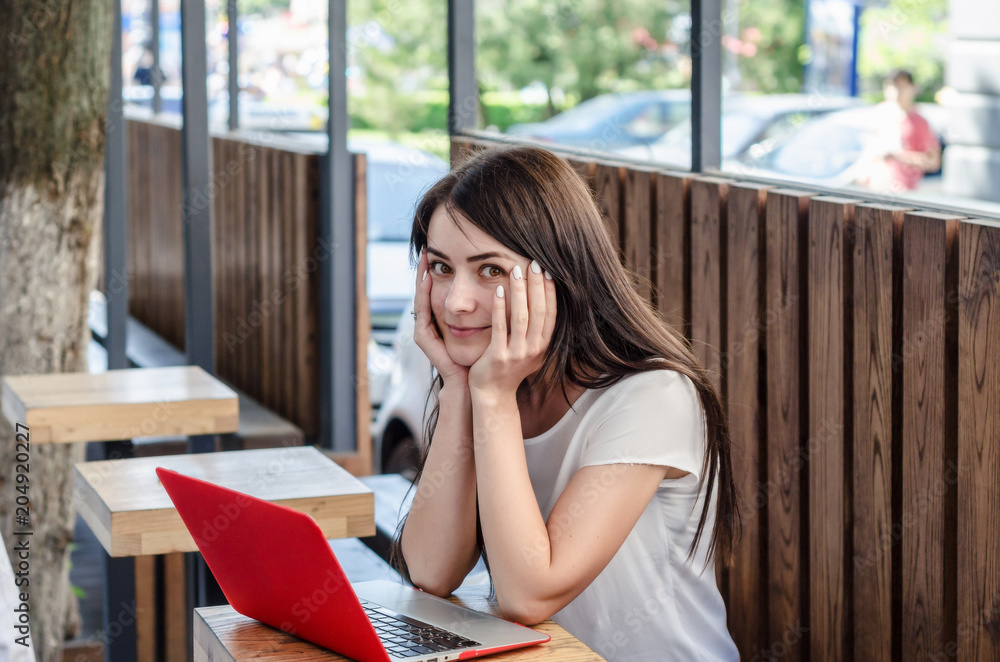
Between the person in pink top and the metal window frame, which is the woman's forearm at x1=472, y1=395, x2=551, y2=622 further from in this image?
the person in pink top

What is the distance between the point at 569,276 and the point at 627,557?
0.45 meters

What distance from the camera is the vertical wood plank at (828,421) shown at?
226cm

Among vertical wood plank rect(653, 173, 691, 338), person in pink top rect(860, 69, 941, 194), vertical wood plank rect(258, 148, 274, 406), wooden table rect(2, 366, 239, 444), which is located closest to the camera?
vertical wood plank rect(653, 173, 691, 338)

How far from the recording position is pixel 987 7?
7352 mm

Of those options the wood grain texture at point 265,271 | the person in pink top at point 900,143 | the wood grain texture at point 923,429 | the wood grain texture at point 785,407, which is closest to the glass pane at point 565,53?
the person in pink top at point 900,143

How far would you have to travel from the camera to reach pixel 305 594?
4.68 ft

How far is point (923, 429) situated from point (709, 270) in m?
0.73

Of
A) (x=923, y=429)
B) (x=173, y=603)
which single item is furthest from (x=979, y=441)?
(x=173, y=603)

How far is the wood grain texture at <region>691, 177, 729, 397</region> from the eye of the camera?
2631mm

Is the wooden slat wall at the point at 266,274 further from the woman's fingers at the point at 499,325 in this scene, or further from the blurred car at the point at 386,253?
the woman's fingers at the point at 499,325

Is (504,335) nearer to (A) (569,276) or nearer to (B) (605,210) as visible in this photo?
(A) (569,276)

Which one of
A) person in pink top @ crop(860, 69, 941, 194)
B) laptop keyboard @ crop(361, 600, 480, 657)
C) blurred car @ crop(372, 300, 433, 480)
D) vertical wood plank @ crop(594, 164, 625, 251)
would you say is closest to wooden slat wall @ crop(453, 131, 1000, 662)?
vertical wood plank @ crop(594, 164, 625, 251)

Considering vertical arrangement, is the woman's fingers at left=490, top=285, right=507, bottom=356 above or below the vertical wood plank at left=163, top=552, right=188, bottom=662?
above

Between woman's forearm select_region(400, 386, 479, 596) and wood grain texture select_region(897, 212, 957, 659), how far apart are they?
83cm
